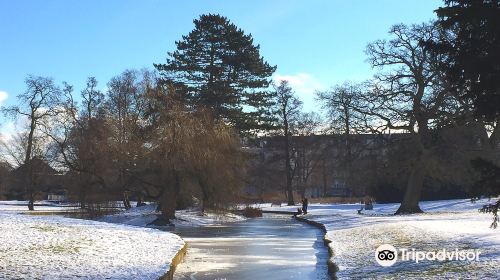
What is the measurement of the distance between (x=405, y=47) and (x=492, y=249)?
26.8 metres

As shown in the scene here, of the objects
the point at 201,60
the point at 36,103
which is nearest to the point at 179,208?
the point at 201,60

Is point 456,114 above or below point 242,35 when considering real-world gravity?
below

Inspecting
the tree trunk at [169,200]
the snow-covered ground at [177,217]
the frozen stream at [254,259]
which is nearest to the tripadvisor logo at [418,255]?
the frozen stream at [254,259]

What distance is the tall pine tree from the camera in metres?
54.2

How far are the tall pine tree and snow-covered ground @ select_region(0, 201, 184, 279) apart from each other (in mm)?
35145

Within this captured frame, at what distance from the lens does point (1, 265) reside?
35.4ft

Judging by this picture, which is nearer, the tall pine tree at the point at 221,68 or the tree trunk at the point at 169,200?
the tree trunk at the point at 169,200

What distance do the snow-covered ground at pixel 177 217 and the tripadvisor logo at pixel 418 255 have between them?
23264mm

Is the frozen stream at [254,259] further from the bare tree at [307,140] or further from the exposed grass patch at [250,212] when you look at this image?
the bare tree at [307,140]

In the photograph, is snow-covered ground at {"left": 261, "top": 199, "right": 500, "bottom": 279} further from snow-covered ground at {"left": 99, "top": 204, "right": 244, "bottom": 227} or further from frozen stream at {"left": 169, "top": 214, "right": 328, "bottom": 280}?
snow-covered ground at {"left": 99, "top": 204, "right": 244, "bottom": 227}

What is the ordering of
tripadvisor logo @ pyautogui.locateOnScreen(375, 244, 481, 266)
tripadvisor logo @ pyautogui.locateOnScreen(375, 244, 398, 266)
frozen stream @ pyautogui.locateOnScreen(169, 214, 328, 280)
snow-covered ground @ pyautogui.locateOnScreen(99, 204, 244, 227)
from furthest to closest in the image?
snow-covered ground @ pyautogui.locateOnScreen(99, 204, 244, 227), frozen stream @ pyautogui.locateOnScreen(169, 214, 328, 280), tripadvisor logo @ pyautogui.locateOnScreen(375, 244, 398, 266), tripadvisor logo @ pyautogui.locateOnScreen(375, 244, 481, 266)

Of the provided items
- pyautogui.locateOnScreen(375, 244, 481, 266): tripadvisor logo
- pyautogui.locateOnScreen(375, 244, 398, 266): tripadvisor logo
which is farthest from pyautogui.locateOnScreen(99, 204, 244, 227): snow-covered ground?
pyautogui.locateOnScreen(375, 244, 481, 266): tripadvisor logo

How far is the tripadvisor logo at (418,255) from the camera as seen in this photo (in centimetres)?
1246

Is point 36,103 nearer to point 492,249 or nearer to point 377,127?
point 377,127
